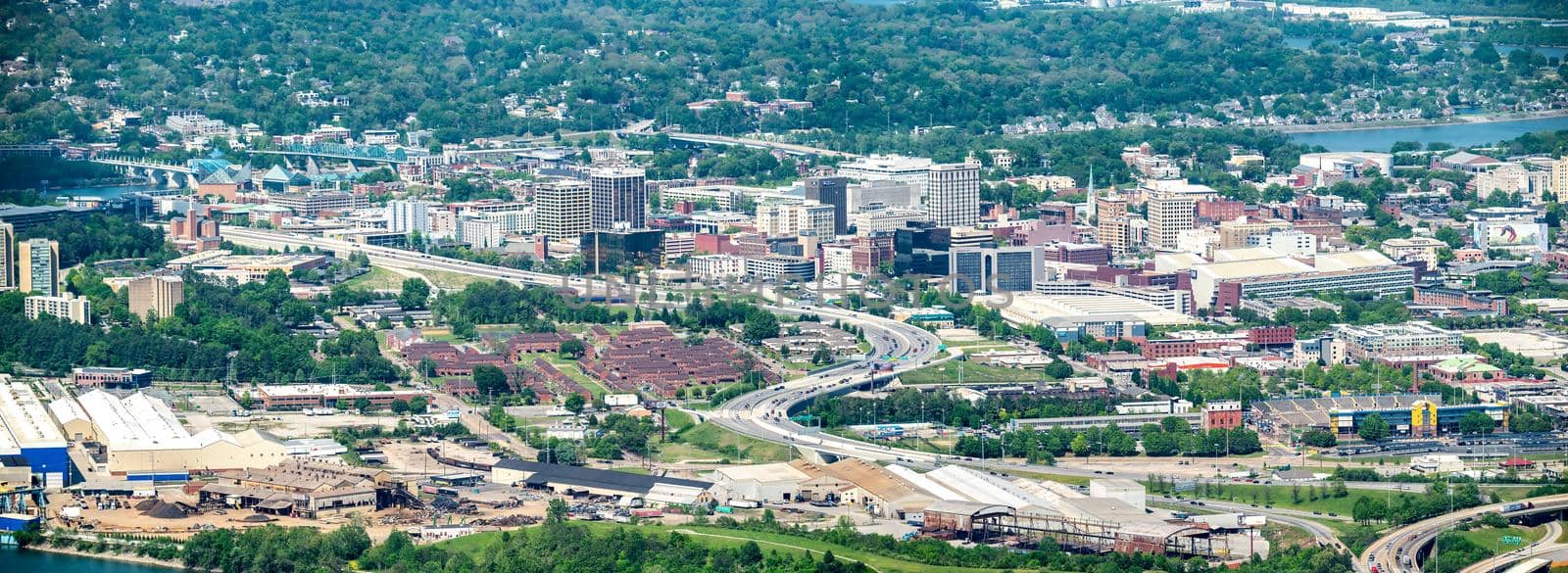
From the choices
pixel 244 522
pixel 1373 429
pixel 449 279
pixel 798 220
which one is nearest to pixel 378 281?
pixel 449 279

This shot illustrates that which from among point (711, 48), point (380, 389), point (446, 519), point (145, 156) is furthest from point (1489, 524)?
point (711, 48)

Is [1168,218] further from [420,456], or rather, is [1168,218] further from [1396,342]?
[420,456]

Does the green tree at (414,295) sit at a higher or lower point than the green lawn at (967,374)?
higher

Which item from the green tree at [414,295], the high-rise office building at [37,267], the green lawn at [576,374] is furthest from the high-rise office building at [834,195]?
the high-rise office building at [37,267]

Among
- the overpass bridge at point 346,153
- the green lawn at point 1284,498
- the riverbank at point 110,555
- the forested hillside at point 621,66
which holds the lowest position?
the riverbank at point 110,555

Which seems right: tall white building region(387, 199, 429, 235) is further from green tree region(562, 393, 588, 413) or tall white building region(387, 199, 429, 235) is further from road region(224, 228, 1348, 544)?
green tree region(562, 393, 588, 413)

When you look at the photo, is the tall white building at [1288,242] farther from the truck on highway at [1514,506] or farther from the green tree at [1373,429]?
the truck on highway at [1514,506]

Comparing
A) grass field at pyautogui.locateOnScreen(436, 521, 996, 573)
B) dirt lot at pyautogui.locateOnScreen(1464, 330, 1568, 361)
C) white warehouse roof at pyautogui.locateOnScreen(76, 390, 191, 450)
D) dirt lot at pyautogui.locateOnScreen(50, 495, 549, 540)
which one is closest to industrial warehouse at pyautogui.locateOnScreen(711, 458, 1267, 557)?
grass field at pyautogui.locateOnScreen(436, 521, 996, 573)
